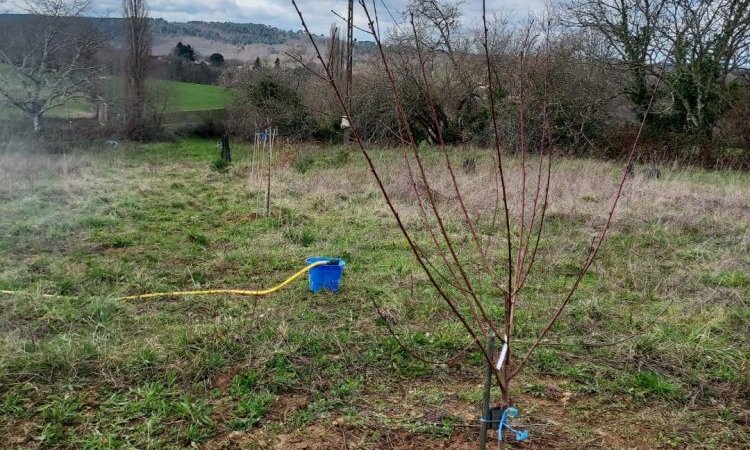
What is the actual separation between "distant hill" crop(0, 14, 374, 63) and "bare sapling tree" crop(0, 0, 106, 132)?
47cm

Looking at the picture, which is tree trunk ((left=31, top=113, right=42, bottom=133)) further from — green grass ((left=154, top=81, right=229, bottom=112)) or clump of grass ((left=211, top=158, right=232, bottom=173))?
clump of grass ((left=211, top=158, right=232, bottom=173))

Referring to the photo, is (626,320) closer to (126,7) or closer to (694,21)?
(694,21)

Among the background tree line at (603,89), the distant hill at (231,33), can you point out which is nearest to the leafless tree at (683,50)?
the background tree line at (603,89)

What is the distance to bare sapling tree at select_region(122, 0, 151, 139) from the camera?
17.3 m

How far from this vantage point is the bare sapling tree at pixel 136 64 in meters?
17.3

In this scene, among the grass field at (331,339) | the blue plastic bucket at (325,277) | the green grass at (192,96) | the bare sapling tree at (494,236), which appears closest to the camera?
the bare sapling tree at (494,236)

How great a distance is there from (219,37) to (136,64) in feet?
66.4

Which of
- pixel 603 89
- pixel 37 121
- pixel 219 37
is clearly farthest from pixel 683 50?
pixel 219 37

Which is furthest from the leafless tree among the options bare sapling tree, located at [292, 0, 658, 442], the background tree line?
bare sapling tree, located at [292, 0, 658, 442]

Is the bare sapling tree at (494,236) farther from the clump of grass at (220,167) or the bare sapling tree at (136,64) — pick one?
the bare sapling tree at (136,64)

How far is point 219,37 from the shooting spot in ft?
119

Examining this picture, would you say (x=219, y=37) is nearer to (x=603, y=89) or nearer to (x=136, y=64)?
(x=136, y=64)

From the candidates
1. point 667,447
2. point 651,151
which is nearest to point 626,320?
point 667,447

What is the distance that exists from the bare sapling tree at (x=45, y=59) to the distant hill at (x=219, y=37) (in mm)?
467
